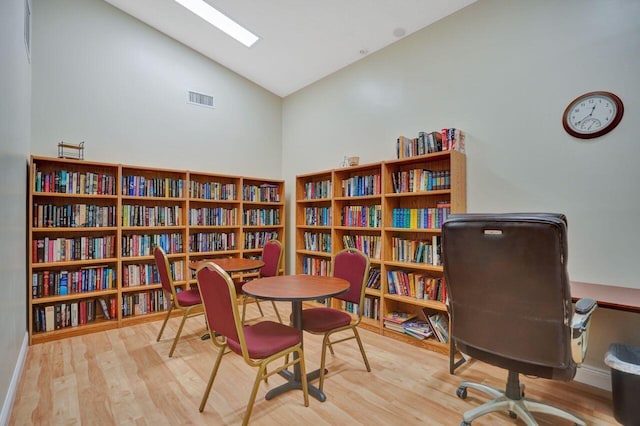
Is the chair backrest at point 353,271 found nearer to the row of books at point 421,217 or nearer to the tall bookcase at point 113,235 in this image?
the row of books at point 421,217

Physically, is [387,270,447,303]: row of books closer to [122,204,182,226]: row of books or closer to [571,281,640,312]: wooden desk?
[571,281,640,312]: wooden desk

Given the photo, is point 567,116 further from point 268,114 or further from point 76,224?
point 76,224

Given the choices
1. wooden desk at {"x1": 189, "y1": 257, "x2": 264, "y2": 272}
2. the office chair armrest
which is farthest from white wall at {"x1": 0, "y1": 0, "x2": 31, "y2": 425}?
the office chair armrest

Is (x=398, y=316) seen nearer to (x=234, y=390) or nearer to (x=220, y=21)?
(x=234, y=390)

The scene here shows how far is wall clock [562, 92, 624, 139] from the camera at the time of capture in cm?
212

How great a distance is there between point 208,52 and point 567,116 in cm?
411

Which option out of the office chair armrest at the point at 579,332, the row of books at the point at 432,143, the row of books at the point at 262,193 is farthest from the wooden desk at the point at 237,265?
the office chair armrest at the point at 579,332

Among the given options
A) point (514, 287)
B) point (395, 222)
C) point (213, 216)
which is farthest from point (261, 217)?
point (514, 287)

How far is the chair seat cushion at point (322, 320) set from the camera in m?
2.16

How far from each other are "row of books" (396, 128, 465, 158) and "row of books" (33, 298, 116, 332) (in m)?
3.57

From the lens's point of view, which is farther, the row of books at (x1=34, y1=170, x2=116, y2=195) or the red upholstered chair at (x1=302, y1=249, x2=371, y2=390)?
the row of books at (x1=34, y1=170, x2=116, y2=195)

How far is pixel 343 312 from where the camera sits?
2441mm

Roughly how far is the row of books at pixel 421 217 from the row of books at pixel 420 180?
0.61ft

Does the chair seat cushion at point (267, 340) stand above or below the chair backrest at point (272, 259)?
below
